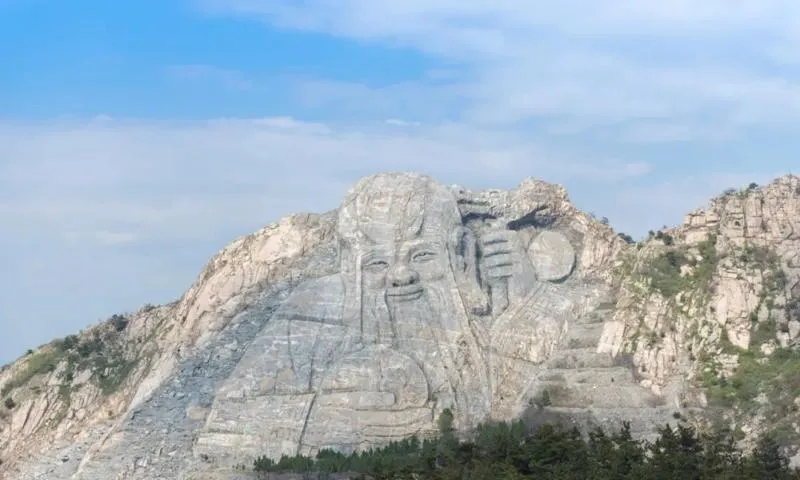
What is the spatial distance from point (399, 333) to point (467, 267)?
14.8 feet

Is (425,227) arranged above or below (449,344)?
above

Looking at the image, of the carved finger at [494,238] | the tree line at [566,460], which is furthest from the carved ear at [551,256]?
the tree line at [566,460]

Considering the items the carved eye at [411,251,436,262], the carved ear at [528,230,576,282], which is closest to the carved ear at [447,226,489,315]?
the carved eye at [411,251,436,262]

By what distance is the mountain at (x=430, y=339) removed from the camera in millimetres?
72438

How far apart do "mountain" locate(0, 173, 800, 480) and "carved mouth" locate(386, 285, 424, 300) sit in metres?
0.08

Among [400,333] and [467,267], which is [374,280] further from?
[467,267]

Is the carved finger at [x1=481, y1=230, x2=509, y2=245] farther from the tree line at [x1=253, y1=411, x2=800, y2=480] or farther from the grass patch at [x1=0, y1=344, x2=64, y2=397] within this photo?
the grass patch at [x1=0, y1=344, x2=64, y2=397]

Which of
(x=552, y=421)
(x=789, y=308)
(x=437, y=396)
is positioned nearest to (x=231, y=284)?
(x=437, y=396)

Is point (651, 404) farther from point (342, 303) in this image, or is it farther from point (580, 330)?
point (342, 303)

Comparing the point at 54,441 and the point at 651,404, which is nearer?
the point at 651,404

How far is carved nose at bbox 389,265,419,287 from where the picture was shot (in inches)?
3049

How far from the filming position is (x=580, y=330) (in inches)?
3022

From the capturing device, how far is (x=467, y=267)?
7900cm

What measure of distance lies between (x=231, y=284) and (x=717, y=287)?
2089cm
